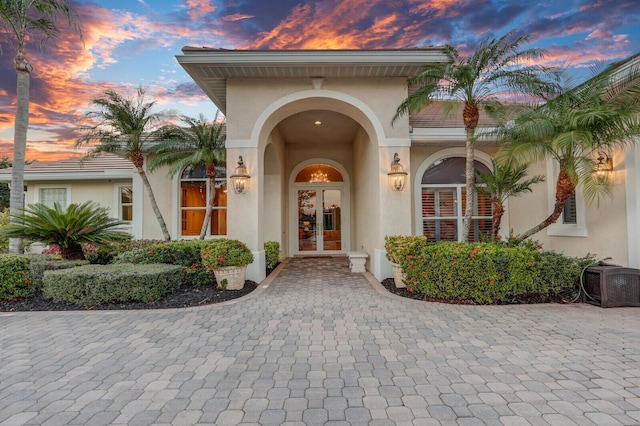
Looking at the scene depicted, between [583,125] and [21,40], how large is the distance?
12.3m

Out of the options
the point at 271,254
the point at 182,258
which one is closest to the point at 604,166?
the point at 271,254

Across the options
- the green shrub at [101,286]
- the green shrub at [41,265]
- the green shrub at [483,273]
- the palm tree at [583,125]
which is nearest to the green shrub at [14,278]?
the green shrub at [41,265]

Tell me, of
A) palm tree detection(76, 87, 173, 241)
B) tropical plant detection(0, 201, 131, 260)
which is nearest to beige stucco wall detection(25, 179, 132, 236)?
palm tree detection(76, 87, 173, 241)

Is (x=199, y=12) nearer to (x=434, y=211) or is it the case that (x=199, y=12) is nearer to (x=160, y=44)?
(x=160, y=44)

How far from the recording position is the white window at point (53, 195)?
11.0 m

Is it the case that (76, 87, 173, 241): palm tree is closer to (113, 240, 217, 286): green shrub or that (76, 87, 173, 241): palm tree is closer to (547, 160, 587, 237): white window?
→ (113, 240, 217, 286): green shrub

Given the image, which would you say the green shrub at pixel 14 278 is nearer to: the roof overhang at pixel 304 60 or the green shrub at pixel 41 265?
the green shrub at pixel 41 265

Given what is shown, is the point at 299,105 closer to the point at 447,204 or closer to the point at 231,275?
the point at 231,275

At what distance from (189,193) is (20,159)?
4123mm

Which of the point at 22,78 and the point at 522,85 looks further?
the point at 22,78

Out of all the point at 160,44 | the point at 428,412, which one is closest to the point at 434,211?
the point at 428,412

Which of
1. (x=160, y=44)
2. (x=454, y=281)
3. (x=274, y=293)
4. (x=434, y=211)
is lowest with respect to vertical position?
(x=274, y=293)

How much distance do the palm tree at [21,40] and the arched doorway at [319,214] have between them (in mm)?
7826

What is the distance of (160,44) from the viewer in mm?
9578
